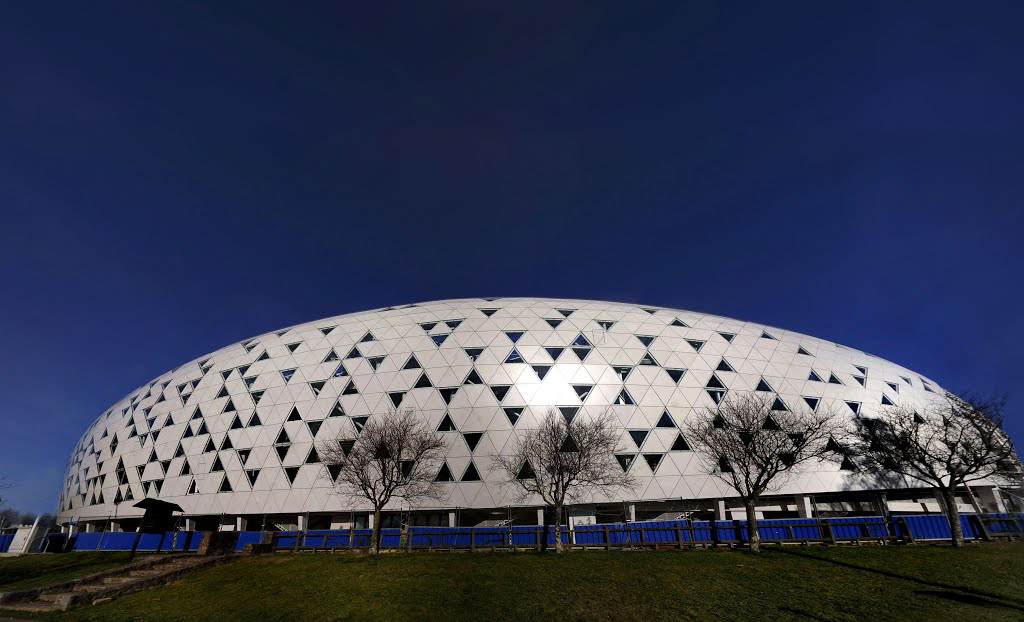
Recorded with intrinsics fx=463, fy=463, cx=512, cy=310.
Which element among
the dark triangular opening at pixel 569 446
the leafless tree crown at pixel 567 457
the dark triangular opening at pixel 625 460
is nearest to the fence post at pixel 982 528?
the leafless tree crown at pixel 567 457

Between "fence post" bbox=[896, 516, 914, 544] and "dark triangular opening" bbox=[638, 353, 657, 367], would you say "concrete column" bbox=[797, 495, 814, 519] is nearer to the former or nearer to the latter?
"fence post" bbox=[896, 516, 914, 544]

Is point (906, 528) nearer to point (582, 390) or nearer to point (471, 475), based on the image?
point (582, 390)

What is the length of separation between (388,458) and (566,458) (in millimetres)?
9730

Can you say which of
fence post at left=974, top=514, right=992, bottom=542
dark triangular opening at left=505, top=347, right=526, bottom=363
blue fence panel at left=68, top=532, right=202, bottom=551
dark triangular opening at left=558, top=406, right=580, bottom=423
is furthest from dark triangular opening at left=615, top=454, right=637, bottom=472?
blue fence panel at left=68, top=532, right=202, bottom=551

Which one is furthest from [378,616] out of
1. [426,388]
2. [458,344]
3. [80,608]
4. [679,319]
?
[679,319]

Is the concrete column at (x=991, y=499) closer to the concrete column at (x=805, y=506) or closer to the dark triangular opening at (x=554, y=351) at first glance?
the concrete column at (x=805, y=506)

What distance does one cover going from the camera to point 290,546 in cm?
2447

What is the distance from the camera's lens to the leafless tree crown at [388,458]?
84.1 feet

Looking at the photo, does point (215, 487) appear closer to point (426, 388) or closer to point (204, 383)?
point (204, 383)

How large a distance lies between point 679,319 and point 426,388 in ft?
74.6

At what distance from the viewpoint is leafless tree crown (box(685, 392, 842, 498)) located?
2462 centimetres

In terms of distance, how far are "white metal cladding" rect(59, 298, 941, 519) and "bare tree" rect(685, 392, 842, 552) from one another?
997mm

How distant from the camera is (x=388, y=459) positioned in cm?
2562

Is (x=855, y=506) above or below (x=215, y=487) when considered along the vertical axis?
below
